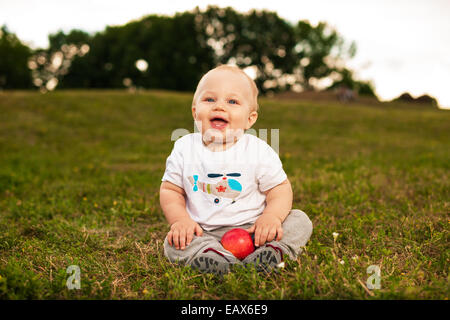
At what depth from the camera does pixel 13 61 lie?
54.0 m

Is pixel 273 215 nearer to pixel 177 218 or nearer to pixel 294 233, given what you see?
pixel 294 233

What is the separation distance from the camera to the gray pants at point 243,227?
2.75m

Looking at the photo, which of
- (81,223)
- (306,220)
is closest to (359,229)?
(306,220)

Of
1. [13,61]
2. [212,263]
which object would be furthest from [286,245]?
[13,61]

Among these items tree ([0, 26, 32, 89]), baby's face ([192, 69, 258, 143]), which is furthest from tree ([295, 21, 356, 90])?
baby's face ([192, 69, 258, 143])

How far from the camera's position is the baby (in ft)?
9.78

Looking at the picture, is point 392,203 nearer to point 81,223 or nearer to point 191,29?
point 81,223

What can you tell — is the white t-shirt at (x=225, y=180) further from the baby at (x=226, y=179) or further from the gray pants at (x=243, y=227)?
the gray pants at (x=243, y=227)

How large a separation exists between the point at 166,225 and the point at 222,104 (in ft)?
5.81

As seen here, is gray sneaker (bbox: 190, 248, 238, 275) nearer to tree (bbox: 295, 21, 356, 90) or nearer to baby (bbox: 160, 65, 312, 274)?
baby (bbox: 160, 65, 312, 274)

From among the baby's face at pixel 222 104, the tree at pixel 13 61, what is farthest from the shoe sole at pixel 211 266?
the tree at pixel 13 61

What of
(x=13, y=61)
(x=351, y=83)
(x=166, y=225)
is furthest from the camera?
(x=351, y=83)

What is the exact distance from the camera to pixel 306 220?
3.10 m

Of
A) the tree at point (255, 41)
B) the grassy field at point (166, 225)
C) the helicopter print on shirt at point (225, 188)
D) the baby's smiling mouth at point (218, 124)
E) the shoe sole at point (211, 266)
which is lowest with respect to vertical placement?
the grassy field at point (166, 225)
